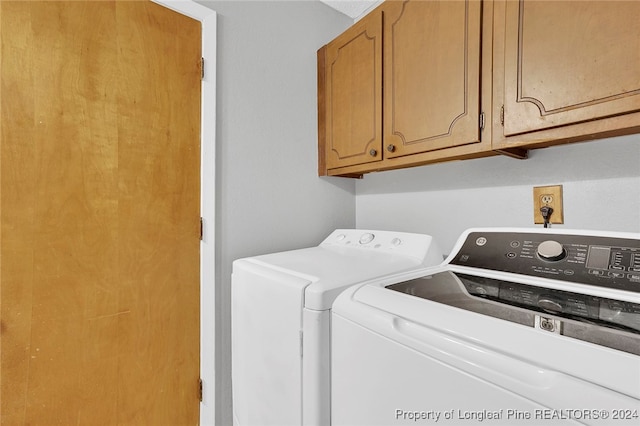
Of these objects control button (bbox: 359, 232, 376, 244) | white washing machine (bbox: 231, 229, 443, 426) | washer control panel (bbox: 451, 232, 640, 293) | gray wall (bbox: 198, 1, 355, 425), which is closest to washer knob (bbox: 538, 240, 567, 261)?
washer control panel (bbox: 451, 232, 640, 293)

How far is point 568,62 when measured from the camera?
804 millimetres

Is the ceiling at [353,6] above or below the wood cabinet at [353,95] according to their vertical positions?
above

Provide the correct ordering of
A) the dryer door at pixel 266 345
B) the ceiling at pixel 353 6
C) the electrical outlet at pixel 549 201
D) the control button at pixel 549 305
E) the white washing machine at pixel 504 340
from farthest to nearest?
the ceiling at pixel 353 6 → the electrical outlet at pixel 549 201 → the dryer door at pixel 266 345 → the control button at pixel 549 305 → the white washing machine at pixel 504 340

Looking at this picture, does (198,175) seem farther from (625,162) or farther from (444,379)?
(625,162)

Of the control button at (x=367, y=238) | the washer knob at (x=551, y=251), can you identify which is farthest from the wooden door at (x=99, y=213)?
the washer knob at (x=551, y=251)

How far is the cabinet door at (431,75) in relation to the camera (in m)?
1.01

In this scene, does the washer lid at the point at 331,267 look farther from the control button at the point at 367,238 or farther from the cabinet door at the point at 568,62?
the cabinet door at the point at 568,62

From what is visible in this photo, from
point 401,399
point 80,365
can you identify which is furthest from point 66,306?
point 401,399

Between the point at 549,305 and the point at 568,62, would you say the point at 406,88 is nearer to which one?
the point at 568,62

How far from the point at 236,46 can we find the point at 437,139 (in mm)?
1033

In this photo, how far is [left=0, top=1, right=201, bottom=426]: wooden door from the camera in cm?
96

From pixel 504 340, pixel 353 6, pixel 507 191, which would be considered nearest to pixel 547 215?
pixel 507 191

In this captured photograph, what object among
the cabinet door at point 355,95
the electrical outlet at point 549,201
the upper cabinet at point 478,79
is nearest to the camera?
the upper cabinet at point 478,79

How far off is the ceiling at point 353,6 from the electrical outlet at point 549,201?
1.33 meters
